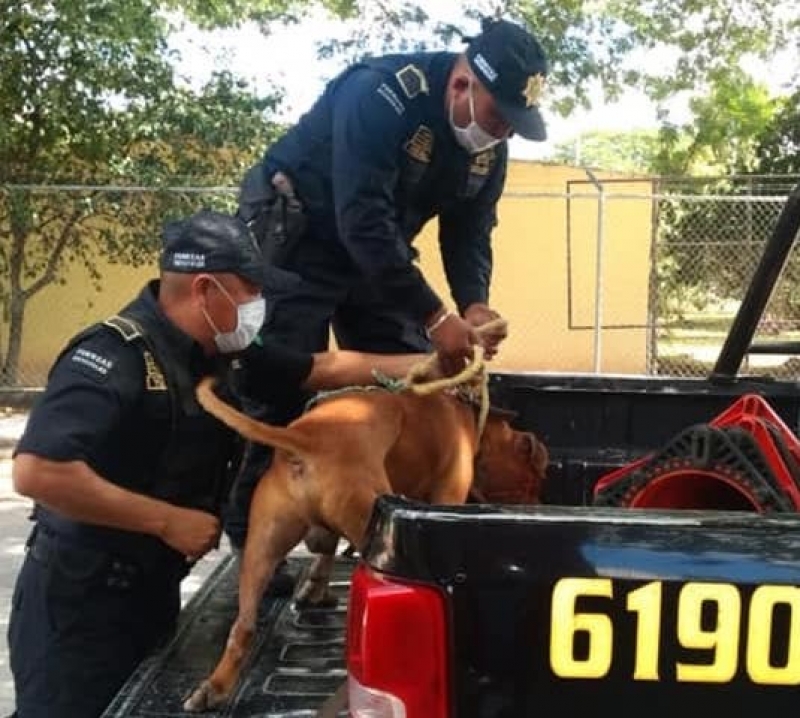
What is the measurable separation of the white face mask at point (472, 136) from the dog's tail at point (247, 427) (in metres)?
1.06

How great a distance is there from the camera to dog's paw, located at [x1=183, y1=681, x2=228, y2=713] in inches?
94.1

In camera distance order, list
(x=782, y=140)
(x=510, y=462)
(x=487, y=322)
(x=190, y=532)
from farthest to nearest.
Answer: (x=782, y=140) < (x=487, y=322) < (x=510, y=462) < (x=190, y=532)

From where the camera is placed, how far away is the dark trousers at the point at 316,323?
11.0 feet

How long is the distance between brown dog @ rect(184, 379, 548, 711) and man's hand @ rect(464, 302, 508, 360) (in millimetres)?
186

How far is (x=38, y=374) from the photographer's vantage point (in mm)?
13367

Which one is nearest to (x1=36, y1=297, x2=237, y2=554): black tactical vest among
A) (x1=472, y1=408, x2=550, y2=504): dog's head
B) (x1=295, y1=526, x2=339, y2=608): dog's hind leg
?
(x1=295, y1=526, x2=339, y2=608): dog's hind leg

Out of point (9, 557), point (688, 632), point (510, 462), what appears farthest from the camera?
point (9, 557)

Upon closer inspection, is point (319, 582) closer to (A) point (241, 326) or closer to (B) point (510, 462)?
(B) point (510, 462)

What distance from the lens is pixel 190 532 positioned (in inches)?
99.1

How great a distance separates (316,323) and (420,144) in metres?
0.59

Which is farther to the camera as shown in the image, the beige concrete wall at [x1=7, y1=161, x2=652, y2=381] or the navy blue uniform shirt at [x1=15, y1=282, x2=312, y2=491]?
the beige concrete wall at [x1=7, y1=161, x2=652, y2=381]

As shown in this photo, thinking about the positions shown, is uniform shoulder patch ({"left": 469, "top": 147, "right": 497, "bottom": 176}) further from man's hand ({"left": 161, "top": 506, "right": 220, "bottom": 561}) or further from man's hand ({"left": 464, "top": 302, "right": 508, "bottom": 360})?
man's hand ({"left": 161, "top": 506, "right": 220, "bottom": 561})

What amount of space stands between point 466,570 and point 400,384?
57.4 inches

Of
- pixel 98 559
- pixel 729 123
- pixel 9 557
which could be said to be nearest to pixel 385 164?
pixel 98 559
